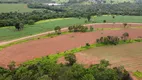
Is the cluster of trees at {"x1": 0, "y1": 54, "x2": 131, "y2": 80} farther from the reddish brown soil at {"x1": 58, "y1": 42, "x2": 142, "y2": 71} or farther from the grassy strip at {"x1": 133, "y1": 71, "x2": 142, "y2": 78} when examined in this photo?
the reddish brown soil at {"x1": 58, "y1": 42, "x2": 142, "y2": 71}

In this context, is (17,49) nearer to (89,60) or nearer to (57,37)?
(57,37)

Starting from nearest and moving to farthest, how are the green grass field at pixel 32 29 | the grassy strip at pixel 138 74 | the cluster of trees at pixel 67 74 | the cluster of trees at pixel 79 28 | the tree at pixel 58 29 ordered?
the cluster of trees at pixel 67 74
the grassy strip at pixel 138 74
the green grass field at pixel 32 29
the tree at pixel 58 29
the cluster of trees at pixel 79 28

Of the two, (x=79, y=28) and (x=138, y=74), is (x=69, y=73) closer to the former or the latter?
(x=138, y=74)

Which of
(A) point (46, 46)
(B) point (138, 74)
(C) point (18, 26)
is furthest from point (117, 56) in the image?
(C) point (18, 26)

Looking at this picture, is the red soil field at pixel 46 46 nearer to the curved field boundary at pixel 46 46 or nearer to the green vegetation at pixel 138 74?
the curved field boundary at pixel 46 46

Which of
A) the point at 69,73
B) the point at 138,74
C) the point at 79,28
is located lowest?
the point at 138,74

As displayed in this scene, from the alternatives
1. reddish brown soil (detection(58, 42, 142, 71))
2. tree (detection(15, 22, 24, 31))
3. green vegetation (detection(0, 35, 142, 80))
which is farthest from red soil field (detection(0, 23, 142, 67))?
tree (detection(15, 22, 24, 31))

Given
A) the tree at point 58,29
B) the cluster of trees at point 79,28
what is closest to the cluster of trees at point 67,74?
the tree at point 58,29

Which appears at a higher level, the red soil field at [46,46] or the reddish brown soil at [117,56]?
the red soil field at [46,46]

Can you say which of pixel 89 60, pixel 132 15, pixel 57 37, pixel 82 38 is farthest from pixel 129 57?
pixel 132 15

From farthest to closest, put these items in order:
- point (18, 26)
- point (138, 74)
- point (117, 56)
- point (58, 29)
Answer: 1. point (18, 26)
2. point (58, 29)
3. point (117, 56)
4. point (138, 74)
